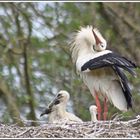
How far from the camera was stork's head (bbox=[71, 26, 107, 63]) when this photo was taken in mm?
9328

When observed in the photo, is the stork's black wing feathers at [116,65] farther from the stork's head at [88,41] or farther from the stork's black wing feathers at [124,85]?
the stork's head at [88,41]

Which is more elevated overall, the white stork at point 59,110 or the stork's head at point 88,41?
the stork's head at point 88,41

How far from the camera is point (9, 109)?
463 inches

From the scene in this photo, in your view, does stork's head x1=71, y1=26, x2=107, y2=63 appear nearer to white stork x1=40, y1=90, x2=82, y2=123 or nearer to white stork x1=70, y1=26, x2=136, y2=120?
white stork x1=70, y1=26, x2=136, y2=120

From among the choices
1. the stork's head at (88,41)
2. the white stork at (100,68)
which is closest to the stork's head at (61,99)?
the white stork at (100,68)

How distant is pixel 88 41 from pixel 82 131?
1868mm

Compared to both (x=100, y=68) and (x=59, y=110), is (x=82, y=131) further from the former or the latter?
(x=59, y=110)

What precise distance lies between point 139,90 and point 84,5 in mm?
2445

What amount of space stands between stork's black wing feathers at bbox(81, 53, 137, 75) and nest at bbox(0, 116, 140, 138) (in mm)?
707

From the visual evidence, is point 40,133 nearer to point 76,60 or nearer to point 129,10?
point 76,60

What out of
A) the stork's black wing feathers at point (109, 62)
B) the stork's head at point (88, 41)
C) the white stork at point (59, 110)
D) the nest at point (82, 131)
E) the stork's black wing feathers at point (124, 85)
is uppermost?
the stork's head at point (88, 41)

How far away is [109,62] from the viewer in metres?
8.77

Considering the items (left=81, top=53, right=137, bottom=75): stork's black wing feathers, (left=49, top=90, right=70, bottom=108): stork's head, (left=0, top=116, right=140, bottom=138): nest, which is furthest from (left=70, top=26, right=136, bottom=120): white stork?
(left=0, top=116, right=140, bottom=138): nest

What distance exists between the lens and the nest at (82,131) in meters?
7.77
